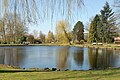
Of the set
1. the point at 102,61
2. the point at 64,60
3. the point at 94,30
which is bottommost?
the point at 102,61

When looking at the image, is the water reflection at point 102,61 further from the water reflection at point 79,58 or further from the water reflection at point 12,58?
the water reflection at point 12,58

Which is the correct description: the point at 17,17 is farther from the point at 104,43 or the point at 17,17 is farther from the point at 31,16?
the point at 104,43

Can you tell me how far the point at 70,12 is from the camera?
4234mm

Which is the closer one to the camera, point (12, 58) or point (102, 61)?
point (102, 61)

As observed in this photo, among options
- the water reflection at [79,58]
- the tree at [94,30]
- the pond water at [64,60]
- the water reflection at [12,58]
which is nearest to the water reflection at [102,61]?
the pond water at [64,60]

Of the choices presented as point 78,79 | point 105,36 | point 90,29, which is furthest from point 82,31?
point 78,79

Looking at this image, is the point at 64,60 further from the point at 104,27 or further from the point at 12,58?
the point at 104,27

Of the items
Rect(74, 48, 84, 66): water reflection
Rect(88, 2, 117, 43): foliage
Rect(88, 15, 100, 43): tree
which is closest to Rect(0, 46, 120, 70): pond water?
Rect(74, 48, 84, 66): water reflection

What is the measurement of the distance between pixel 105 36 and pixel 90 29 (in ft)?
19.3

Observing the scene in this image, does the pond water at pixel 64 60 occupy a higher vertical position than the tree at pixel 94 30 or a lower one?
lower

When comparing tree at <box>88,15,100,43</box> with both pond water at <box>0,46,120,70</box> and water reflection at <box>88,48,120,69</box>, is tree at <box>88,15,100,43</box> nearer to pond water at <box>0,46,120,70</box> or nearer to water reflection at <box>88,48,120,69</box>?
pond water at <box>0,46,120,70</box>

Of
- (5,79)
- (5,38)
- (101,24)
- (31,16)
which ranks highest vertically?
(101,24)

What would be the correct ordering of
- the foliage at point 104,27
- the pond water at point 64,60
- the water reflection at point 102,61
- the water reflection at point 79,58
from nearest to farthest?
the pond water at point 64,60, the water reflection at point 102,61, the water reflection at point 79,58, the foliage at point 104,27

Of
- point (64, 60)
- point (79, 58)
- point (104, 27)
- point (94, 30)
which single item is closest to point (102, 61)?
point (79, 58)
